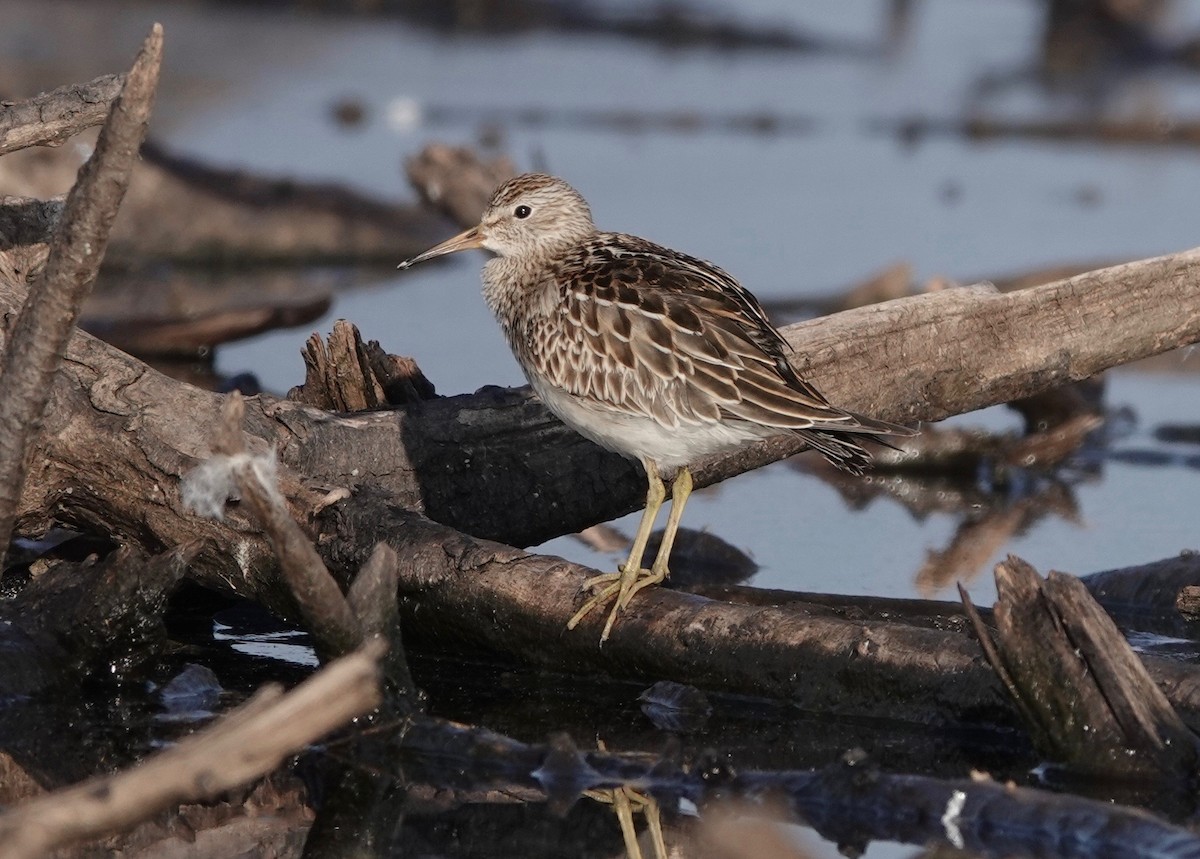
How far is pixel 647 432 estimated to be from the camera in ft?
20.9

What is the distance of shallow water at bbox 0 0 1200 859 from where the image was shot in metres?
8.62

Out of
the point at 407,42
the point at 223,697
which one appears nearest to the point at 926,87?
the point at 407,42

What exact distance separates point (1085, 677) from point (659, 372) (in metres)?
1.83

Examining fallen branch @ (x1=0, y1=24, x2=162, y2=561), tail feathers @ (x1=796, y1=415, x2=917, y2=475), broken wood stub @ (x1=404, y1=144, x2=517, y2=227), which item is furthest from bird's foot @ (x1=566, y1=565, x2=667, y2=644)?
broken wood stub @ (x1=404, y1=144, x2=517, y2=227)

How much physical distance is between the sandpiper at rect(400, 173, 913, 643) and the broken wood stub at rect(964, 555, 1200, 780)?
0.96m

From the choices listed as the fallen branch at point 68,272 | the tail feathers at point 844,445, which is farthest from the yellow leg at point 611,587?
the fallen branch at point 68,272

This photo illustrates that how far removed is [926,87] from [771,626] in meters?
15.5

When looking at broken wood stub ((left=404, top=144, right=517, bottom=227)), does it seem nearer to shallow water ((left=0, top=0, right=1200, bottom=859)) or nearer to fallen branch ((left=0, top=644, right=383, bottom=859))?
shallow water ((left=0, top=0, right=1200, bottom=859))

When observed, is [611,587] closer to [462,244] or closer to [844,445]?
[844,445]

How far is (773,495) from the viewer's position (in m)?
8.90

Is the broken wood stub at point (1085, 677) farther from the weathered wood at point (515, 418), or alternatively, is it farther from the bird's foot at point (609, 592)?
the weathered wood at point (515, 418)

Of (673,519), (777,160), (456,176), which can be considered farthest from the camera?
(777,160)

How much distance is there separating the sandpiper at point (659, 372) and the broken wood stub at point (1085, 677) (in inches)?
37.9

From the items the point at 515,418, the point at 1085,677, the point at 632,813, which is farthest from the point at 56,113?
the point at 1085,677
